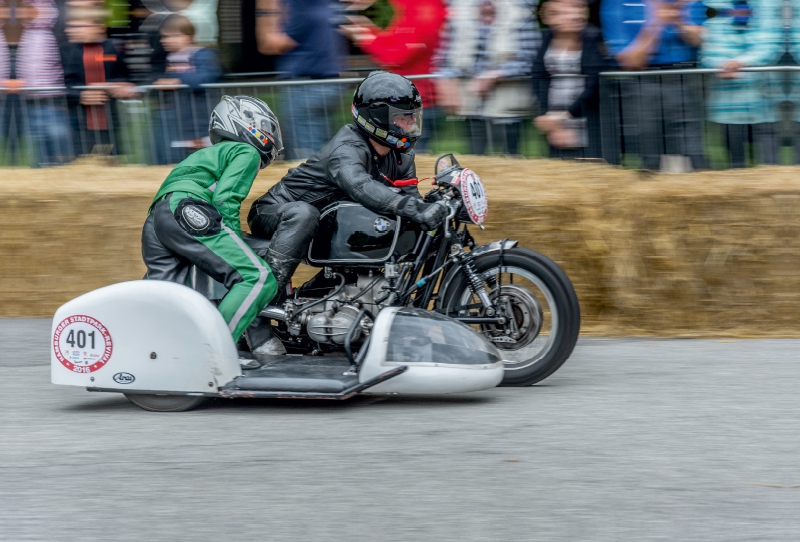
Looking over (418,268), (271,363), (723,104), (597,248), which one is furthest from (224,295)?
(723,104)

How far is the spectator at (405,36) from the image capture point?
8.48 m

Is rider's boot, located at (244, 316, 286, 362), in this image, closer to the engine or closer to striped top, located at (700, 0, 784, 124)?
the engine

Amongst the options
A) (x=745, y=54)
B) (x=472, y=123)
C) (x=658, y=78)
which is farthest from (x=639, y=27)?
(x=472, y=123)

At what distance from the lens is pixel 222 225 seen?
5859mm

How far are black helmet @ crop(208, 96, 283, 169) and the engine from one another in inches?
32.9

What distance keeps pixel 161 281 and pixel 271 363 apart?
71 centimetres

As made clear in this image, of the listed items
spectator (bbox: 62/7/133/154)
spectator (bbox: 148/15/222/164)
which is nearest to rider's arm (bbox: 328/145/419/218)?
spectator (bbox: 148/15/222/164)

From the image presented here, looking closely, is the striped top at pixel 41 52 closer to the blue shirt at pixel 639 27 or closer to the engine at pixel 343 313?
the engine at pixel 343 313

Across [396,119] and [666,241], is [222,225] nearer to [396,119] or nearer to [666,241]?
[396,119]

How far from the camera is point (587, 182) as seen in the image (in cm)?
755

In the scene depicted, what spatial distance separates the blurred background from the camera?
25.7 feet

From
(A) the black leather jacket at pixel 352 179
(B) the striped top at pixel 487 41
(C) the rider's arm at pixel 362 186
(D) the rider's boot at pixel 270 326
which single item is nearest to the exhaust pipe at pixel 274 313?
(D) the rider's boot at pixel 270 326

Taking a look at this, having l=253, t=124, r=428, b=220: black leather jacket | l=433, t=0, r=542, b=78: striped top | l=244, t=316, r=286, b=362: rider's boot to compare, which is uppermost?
l=433, t=0, r=542, b=78: striped top

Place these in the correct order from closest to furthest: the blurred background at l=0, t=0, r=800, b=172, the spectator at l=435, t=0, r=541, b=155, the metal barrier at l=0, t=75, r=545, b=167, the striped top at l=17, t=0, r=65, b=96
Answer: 1. the blurred background at l=0, t=0, r=800, b=172
2. the spectator at l=435, t=0, r=541, b=155
3. the metal barrier at l=0, t=75, r=545, b=167
4. the striped top at l=17, t=0, r=65, b=96
